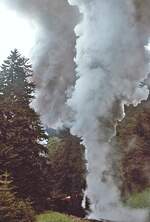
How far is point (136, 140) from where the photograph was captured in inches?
1993

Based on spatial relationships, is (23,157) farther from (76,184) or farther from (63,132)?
(63,132)

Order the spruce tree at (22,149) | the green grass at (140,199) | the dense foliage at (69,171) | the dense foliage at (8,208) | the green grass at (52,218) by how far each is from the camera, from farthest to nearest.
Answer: the green grass at (140,199) < the dense foliage at (69,171) < the spruce tree at (22,149) < the green grass at (52,218) < the dense foliage at (8,208)

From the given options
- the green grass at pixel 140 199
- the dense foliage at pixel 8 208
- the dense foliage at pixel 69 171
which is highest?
the dense foliage at pixel 69 171

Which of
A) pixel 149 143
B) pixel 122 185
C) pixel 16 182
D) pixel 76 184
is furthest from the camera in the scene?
pixel 149 143

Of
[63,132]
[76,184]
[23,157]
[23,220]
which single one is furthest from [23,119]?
[63,132]

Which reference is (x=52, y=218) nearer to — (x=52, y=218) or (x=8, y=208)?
(x=52, y=218)

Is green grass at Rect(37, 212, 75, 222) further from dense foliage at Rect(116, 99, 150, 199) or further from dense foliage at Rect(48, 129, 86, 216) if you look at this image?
dense foliage at Rect(116, 99, 150, 199)

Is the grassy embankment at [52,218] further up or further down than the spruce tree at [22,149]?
further down

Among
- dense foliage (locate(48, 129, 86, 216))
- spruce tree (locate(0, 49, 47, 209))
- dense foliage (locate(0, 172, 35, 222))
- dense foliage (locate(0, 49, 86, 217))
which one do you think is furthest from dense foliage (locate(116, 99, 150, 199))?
dense foliage (locate(0, 172, 35, 222))

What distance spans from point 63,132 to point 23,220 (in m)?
29.6

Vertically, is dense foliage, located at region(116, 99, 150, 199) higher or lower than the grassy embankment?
higher

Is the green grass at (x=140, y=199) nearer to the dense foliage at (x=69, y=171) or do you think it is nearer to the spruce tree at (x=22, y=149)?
the dense foliage at (x=69, y=171)

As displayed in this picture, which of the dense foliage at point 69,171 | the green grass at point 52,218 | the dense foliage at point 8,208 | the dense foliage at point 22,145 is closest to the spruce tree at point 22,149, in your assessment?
the dense foliage at point 22,145

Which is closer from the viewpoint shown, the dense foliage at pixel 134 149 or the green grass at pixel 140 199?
the green grass at pixel 140 199
